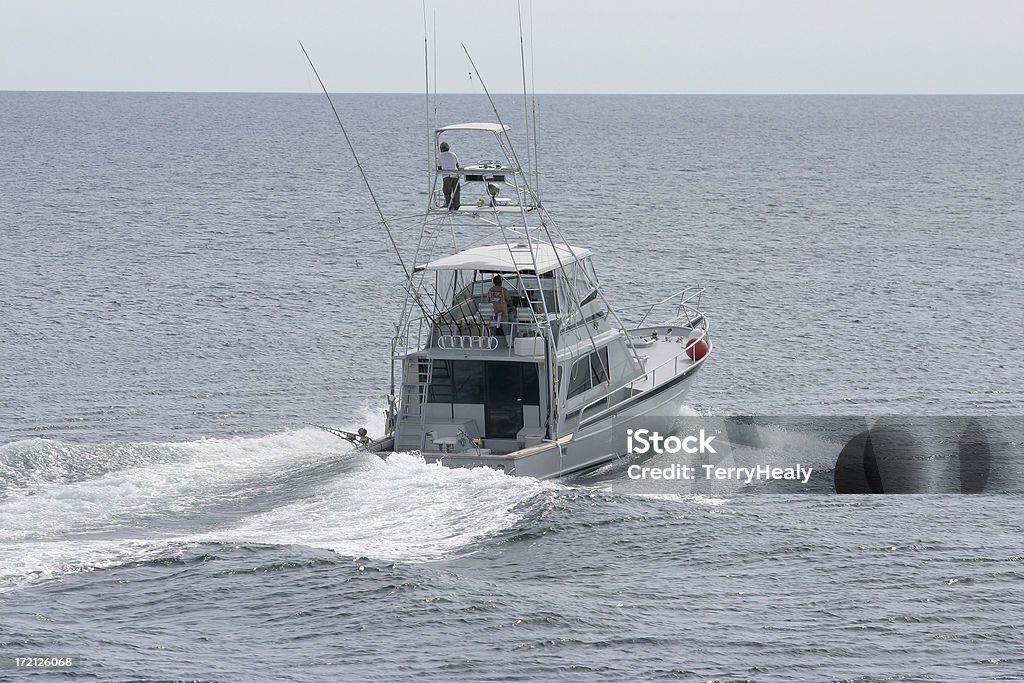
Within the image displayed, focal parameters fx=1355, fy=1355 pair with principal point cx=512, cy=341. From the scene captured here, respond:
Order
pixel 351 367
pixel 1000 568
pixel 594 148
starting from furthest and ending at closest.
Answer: pixel 594 148
pixel 351 367
pixel 1000 568

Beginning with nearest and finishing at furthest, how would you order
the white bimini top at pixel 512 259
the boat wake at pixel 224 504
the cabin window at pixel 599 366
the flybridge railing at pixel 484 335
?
the boat wake at pixel 224 504, the flybridge railing at pixel 484 335, the white bimini top at pixel 512 259, the cabin window at pixel 599 366

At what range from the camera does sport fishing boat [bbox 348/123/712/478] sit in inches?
1038

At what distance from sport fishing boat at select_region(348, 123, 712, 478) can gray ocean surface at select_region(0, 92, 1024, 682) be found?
1.29m

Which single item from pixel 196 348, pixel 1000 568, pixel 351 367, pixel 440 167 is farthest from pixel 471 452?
pixel 196 348

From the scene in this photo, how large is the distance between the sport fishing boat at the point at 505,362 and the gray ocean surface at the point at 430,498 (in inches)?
50.7

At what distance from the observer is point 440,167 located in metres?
26.5

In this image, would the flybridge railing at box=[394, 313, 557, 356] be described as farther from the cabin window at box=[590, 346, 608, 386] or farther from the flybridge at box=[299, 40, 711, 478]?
the cabin window at box=[590, 346, 608, 386]

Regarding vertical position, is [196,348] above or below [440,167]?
below

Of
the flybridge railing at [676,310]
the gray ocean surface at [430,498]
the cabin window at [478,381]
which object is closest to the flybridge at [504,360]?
the cabin window at [478,381]

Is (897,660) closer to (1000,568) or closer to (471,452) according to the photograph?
(1000,568)

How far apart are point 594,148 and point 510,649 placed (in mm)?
130755

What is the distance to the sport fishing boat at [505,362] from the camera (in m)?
26.4

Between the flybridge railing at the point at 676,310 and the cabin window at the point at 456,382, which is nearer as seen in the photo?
the cabin window at the point at 456,382

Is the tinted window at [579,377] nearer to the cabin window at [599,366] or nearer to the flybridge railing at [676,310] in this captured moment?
the cabin window at [599,366]
